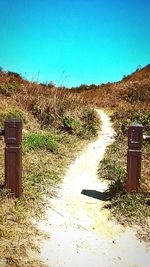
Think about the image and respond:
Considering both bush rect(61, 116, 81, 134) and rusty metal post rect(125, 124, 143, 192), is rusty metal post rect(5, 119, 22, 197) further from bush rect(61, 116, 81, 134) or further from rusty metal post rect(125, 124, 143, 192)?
bush rect(61, 116, 81, 134)

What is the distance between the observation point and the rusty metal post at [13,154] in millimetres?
4805

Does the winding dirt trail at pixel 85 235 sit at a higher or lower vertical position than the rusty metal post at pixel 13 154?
lower

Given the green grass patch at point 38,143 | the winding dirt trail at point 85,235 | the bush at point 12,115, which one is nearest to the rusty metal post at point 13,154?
the winding dirt trail at point 85,235

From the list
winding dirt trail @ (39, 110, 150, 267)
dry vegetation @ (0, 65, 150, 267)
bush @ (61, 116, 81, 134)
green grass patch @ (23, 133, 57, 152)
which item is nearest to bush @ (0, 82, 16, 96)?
dry vegetation @ (0, 65, 150, 267)

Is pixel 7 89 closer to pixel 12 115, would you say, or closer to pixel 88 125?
pixel 12 115

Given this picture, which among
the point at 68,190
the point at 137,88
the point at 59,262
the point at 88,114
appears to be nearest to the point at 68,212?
the point at 68,190

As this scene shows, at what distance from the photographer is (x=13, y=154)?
4895mm

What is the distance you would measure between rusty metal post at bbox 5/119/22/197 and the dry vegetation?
0.58ft

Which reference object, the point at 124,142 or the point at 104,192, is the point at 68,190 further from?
the point at 124,142

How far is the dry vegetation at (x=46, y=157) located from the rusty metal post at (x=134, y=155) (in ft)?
0.63

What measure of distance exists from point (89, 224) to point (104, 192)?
1.24 metres

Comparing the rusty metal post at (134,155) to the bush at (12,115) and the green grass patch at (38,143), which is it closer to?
the green grass patch at (38,143)

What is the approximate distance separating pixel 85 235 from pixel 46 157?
3296 millimetres

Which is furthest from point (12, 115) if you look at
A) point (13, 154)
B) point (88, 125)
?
point (13, 154)
